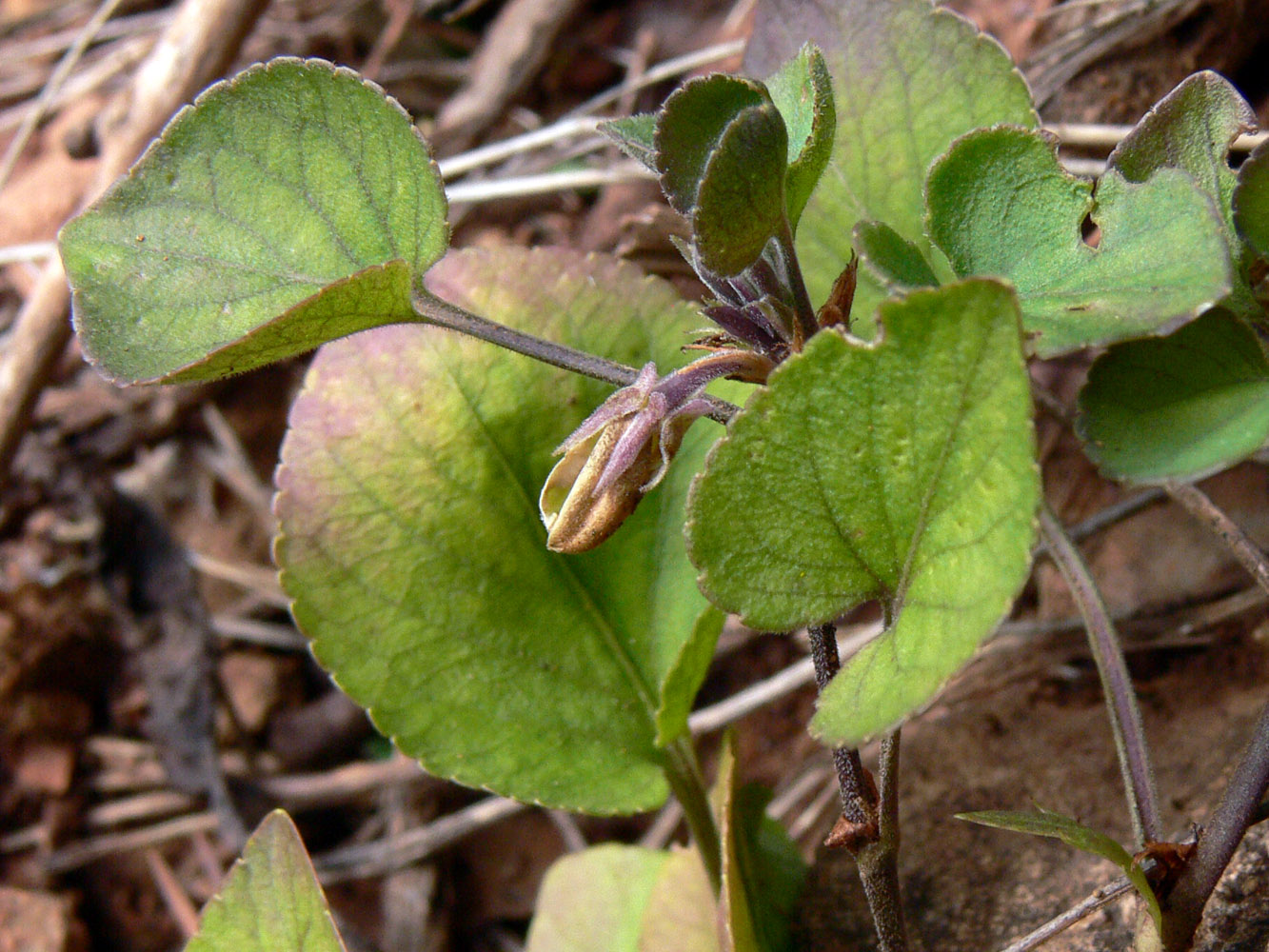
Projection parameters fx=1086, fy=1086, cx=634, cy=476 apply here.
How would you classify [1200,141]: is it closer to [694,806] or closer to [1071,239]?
[1071,239]

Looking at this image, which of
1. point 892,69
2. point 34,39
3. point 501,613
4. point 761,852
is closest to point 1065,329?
Result: point 892,69

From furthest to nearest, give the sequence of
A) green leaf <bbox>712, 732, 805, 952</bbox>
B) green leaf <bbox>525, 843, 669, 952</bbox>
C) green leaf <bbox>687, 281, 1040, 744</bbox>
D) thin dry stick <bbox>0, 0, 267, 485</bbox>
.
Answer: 1. thin dry stick <bbox>0, 0, 267, 485</bbox>
2. green leaf <bbox>525, 843, 669, 952</bbox>
3. green leaf <bbox>712, 732, 805, 952</bbox>
4. green leaf <bbox>687, 281, 1040, 744</bbox>

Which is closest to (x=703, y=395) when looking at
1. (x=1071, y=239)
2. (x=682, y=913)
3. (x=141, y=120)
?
(x=1071, y=239)

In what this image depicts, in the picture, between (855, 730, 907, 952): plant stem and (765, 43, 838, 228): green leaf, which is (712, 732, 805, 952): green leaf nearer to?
(855, 730, 907, 952): plant stem

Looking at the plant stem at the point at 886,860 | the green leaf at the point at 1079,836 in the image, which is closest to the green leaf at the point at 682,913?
the plant stem at the point at 886,860

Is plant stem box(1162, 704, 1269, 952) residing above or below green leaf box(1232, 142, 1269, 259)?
below

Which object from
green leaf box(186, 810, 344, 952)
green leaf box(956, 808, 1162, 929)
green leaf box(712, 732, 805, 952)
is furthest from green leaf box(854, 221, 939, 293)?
green leaf box(186, 810, 344, 952)

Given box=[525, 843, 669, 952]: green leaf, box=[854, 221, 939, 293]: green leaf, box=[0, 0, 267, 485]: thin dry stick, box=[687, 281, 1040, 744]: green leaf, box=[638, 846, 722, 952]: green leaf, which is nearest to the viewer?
box=[687, 281, 1040, 744]: green leaf
